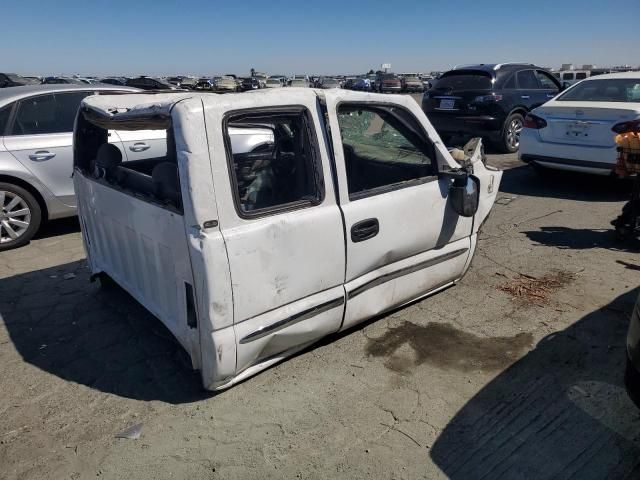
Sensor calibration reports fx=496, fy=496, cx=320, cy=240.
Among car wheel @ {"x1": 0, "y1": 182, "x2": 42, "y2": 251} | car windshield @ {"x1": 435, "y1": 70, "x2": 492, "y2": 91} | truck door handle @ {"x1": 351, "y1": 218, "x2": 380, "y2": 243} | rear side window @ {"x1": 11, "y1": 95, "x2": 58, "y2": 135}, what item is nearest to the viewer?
truck door handle @ {"x1": 351, "y1": 218, "x2": 380, "y2": 243}

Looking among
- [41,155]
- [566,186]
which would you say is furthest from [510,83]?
[41,155]

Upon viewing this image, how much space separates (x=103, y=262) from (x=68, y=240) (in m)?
2.16

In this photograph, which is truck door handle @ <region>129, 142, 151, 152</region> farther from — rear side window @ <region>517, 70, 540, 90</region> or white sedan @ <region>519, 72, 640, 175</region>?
rear side window @ <region>517, 70, 540, 90</region>

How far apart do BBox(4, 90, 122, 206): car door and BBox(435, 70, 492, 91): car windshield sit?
674 centimetres

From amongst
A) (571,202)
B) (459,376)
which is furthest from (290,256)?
(571,202)

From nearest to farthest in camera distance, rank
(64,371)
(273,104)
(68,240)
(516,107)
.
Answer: (273,104) → (64,371) → (68,240) → (516,107)

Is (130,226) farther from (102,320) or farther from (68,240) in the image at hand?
(68,240)

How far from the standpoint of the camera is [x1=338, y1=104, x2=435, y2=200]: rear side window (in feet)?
10.4

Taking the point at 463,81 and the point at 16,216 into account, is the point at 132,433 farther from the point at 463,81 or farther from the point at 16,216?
the point at 463,81

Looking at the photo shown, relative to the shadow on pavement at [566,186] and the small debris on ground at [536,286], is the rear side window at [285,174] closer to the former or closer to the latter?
the small debris on ground at [536,286]

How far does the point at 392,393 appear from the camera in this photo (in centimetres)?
284

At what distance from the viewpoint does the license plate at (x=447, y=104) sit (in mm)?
9469

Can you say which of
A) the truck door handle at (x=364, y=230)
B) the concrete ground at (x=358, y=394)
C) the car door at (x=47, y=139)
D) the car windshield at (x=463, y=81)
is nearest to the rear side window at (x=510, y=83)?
the car windshield at (x=463, y=81)

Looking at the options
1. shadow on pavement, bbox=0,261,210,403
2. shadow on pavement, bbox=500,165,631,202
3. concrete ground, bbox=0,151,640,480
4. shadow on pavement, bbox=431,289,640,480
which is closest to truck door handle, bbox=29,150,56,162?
shadow on pavement, bbox=0,261,210,403
